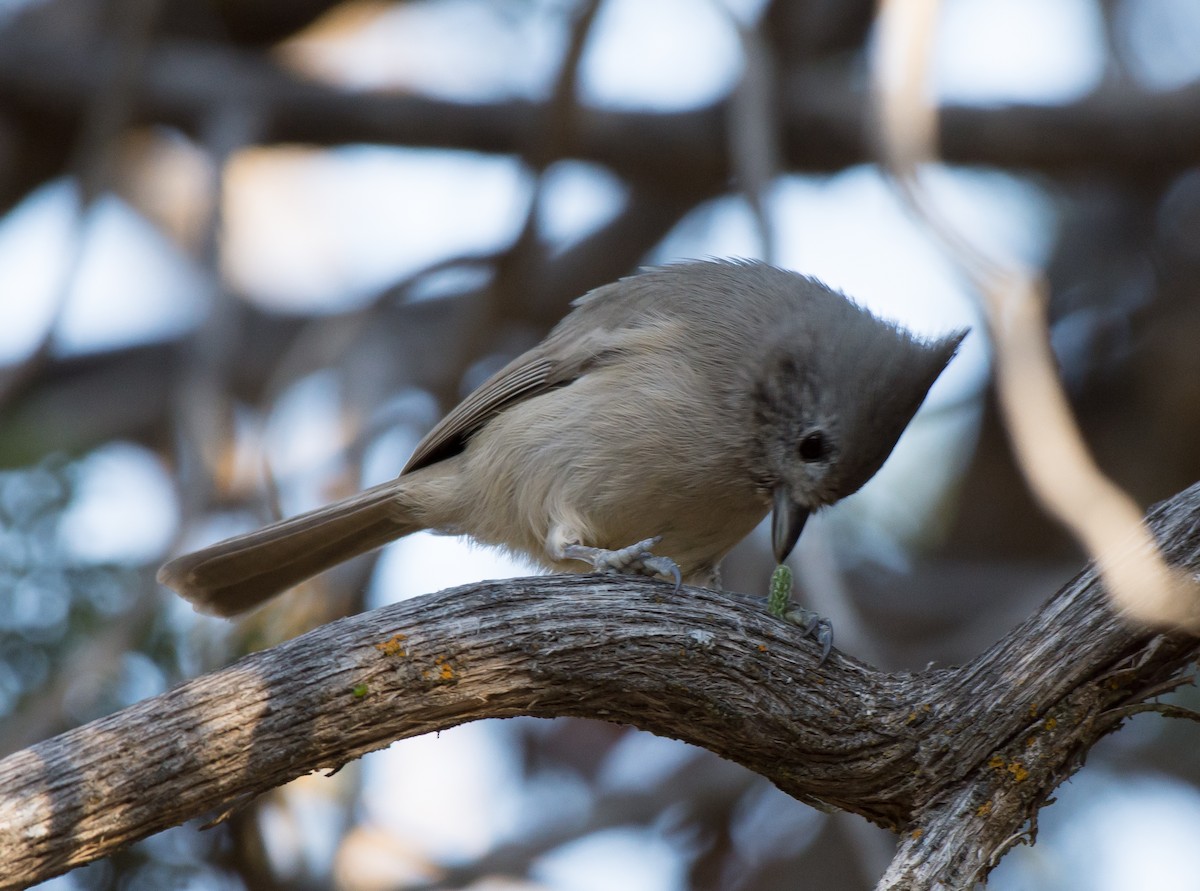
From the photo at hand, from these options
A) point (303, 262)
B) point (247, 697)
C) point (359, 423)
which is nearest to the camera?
point (247, 697)

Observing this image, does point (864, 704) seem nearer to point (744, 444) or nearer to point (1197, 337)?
point (744, 444)

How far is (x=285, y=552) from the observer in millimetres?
4188

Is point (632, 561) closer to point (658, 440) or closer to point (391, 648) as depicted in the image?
point (658, 440)

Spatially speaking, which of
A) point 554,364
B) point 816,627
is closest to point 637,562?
point 816,627

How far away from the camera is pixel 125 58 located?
21.0 ft

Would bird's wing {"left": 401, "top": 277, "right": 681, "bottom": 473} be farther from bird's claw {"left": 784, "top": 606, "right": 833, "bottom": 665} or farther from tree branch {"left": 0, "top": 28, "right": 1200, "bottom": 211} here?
tree branch {"left": 0, "top": 28, "right": 1200, "bottom": 211}

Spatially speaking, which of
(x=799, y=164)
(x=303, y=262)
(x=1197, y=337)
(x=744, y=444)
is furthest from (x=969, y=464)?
(x=303, y=262)

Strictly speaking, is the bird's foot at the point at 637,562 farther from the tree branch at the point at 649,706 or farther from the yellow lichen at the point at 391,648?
the yellow lichen at the point at 391,648

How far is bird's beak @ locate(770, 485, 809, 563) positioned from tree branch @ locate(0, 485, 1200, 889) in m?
0.80

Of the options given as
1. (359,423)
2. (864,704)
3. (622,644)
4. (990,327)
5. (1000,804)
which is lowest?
(1000,804)

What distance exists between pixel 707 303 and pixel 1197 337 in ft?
12.4

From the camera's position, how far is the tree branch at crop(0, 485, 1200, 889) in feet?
8.09

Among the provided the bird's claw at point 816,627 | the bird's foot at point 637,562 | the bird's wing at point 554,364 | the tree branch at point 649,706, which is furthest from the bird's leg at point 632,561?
the bird's wing at point 554,364

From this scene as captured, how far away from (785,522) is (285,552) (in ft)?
5.34
